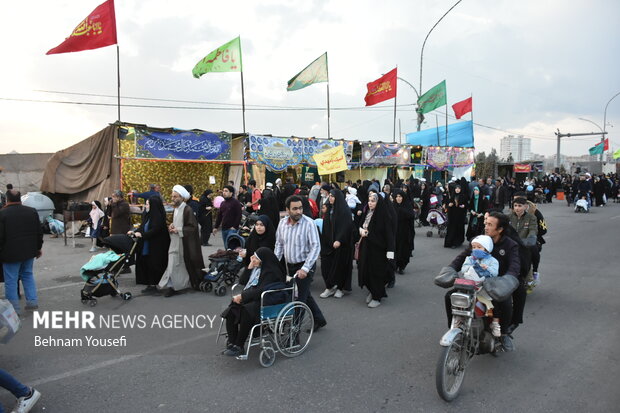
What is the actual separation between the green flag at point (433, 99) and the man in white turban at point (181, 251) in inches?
674

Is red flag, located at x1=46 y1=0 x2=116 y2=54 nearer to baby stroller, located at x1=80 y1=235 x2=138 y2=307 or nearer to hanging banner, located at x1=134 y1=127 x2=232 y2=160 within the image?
hanging banner, located at x1=134 y1=127 x2=232 y2=160

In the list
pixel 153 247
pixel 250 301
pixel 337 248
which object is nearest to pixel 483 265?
pixel 250 301

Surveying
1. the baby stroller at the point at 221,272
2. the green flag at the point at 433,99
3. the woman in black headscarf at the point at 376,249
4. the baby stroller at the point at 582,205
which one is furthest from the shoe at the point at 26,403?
the baby stroller at the point at 582,205

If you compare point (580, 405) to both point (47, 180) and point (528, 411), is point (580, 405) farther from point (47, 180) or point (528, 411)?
point (47, 180)

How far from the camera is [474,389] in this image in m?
3.72

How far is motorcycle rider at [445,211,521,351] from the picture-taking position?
393cm

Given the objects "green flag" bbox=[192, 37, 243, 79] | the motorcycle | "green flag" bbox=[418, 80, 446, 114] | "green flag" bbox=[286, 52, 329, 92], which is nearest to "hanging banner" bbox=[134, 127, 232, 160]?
"green flag" bbox=[192, 37, 243, 79]

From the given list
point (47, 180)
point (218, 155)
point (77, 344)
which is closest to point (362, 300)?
point (77, 344)

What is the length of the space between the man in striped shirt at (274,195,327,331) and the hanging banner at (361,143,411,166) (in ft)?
47.3

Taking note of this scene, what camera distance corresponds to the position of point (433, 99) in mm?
21062

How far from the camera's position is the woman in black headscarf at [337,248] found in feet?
21.1

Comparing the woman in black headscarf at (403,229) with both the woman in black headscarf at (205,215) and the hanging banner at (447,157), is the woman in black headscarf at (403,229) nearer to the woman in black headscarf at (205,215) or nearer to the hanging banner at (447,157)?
the woman in black headscarf at (205,215)

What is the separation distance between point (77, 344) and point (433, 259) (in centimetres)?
719

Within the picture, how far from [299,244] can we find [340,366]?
1430 mm
